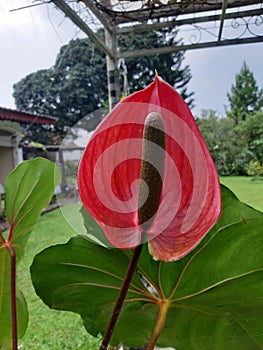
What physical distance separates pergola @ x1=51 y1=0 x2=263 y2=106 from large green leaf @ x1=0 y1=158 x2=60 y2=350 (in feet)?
5.02

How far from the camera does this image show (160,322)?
0.84 ft

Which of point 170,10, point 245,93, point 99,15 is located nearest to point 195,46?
point 170,10

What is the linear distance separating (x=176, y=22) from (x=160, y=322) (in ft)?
7.58

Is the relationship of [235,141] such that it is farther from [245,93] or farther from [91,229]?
[91,229]

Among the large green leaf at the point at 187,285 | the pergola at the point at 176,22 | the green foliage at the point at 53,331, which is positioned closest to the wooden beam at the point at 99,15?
the pergola at the point at 176,22

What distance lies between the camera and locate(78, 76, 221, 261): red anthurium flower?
7.8 inches

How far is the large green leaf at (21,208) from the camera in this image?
35cm

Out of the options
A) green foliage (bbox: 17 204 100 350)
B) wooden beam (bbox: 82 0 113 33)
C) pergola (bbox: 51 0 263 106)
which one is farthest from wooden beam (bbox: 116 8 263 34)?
green foliage (bbox: 17 204 100 350)

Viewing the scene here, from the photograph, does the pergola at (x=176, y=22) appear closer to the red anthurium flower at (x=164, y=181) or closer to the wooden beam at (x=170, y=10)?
the wooden beam at (x=170, y=10)

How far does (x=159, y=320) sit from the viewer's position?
258mm

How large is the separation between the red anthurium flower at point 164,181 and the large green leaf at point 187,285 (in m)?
0.07

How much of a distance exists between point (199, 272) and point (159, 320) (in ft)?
0.15

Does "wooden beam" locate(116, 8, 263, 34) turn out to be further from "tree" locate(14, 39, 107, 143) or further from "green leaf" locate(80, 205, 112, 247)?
"tree" locate(14, 39, 107, 143)

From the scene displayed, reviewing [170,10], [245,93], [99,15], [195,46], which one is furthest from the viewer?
[245,93]
